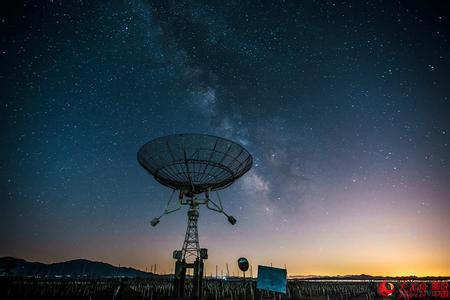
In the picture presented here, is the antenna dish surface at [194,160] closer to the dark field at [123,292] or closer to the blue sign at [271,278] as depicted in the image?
the dark field at [123,292]

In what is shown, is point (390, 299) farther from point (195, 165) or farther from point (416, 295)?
point (195, 165)

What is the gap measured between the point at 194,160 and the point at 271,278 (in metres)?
11.6

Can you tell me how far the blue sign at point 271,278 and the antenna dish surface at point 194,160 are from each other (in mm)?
11151

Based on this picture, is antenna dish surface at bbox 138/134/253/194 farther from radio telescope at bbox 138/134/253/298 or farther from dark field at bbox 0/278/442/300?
dark field at bbox 0/278/442/300

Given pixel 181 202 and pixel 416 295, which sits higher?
pixel 181 202

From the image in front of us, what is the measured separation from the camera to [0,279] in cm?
3112

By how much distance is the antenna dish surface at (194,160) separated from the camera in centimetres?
2122

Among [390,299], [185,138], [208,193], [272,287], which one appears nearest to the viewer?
[272,287]

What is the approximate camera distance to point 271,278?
11766mm

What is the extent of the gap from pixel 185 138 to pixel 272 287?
12.5 m

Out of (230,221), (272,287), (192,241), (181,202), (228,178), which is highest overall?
(228,178)

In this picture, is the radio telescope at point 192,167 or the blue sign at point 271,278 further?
the radio telescope at point 192,167

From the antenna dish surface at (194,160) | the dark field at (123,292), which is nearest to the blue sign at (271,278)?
the dark field at (123,292)

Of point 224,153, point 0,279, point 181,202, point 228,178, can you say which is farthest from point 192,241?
point 0,279
